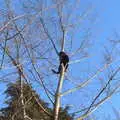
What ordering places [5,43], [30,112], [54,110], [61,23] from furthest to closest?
[30,112], [61,23], [54,110], [5,43]

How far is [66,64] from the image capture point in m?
12.0

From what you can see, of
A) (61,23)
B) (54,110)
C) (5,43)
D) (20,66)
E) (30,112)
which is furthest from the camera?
(30,112)

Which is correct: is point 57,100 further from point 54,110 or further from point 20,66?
point 20,66

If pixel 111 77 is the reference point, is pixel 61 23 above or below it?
above

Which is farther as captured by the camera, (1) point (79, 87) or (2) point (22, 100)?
(1) point (79, 87)

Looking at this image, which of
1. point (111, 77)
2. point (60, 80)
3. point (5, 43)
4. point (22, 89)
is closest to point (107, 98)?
point (111, 77)

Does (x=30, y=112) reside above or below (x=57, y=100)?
above

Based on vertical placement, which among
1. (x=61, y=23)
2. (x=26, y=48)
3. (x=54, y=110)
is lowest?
(x=54, y=110)

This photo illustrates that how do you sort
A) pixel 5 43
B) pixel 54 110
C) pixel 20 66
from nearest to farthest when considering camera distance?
1. pixel 5 43
2. pixel 20 66
3. pixel 54 110

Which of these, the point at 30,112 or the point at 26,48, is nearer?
the point at 26,48

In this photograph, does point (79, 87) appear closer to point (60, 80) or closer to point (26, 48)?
point (60, 80)

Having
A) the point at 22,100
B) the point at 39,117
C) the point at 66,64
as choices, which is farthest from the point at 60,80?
the point at 39,117

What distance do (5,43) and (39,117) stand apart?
4.08 metres

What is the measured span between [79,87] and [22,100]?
164cm
